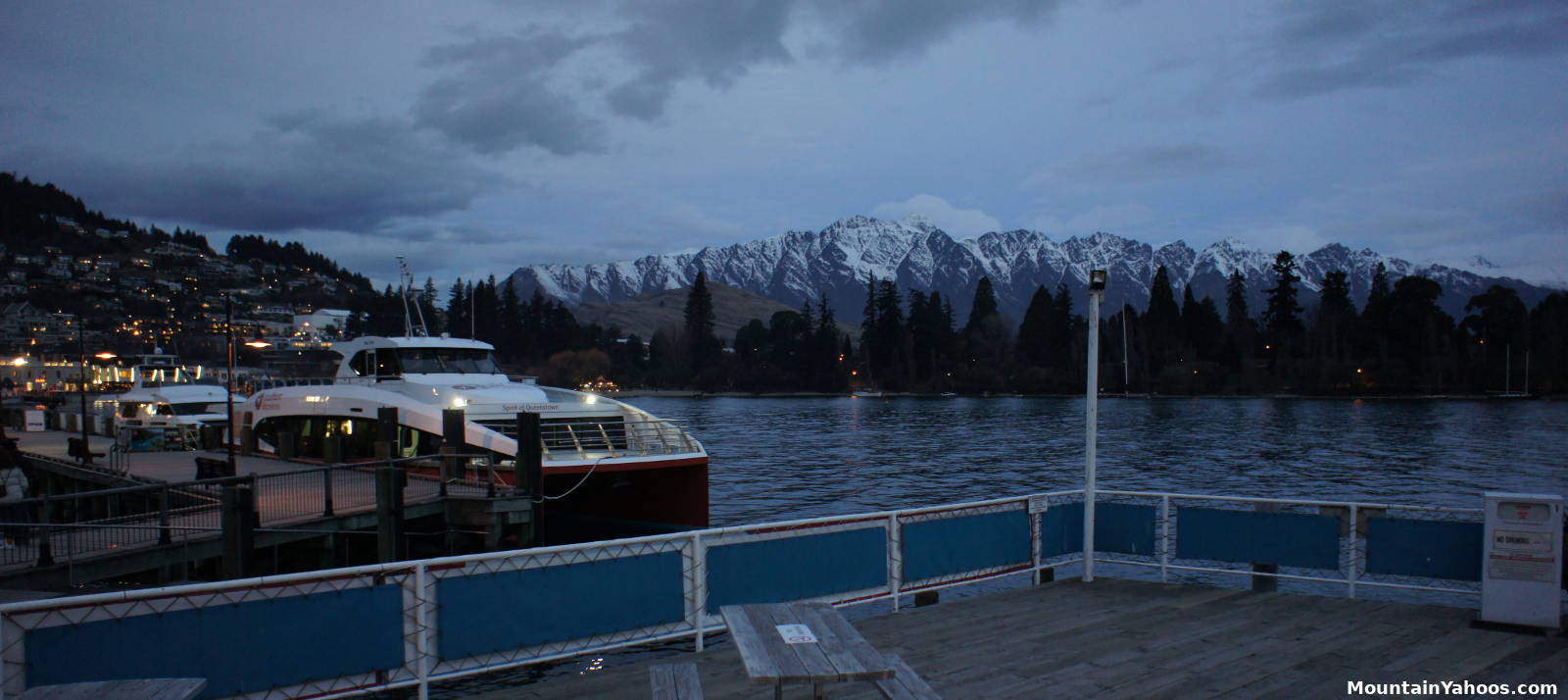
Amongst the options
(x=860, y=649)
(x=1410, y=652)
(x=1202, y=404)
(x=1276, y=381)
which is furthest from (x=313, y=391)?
(x=1276, y=381)

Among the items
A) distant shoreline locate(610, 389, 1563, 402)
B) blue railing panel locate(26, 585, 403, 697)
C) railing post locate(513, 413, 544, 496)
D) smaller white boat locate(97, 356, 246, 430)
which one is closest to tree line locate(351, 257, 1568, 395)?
distant shoreline locate(610, 389, 1563, 402)

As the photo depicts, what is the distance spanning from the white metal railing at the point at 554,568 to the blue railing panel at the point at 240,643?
55mm

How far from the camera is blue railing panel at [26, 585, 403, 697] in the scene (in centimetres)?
548

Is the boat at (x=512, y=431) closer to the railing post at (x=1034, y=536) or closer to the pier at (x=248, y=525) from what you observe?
the pier at (x=248, y=525)

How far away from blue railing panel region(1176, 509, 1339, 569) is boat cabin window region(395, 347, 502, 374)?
19.7 m

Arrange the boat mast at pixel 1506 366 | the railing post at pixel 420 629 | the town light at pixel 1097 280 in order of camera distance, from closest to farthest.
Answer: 1. the railing post at pixel 420 629
2. the town light at pixel 1097 280
3. the boat mast at pixel 1506 366

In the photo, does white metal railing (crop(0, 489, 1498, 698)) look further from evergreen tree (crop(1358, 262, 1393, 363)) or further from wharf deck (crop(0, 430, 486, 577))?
evergreen tree (crop(1358, 262, 1393, 363))

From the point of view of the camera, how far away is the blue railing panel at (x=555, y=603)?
6719 millimetres

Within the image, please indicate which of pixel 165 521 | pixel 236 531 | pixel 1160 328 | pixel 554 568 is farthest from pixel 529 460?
pixel 1160 328

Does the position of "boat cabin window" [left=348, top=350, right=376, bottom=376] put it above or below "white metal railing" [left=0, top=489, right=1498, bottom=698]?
above

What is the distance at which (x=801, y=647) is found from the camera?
5.13 meters

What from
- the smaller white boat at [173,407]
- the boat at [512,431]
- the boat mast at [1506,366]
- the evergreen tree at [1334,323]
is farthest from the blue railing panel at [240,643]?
the boat mast at [1506,366]

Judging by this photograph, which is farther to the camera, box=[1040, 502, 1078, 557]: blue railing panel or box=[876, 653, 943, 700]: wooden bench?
box=[1040, 502, 1078, 557]: blue railing panel

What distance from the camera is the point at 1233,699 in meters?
6.29
